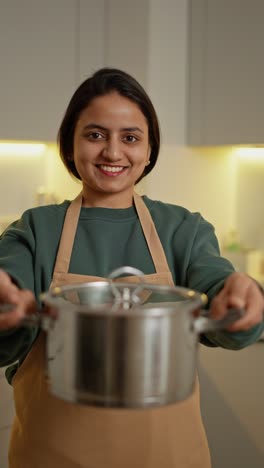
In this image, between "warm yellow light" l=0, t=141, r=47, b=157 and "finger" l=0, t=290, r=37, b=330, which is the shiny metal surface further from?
"warm yellow light" l=0, t=141, r=47, b=157

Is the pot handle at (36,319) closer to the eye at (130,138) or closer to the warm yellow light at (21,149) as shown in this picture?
the eye at (130,138)

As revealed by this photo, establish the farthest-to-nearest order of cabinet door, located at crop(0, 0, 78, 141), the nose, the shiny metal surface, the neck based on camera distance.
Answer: cabinet door, located at crop(0, 0, 78, 141) → the neck → the nose → the shiny metal surface

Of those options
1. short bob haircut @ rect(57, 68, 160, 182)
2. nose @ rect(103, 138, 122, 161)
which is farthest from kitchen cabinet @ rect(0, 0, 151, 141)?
nose @ rect(103, 138, 122, 161)

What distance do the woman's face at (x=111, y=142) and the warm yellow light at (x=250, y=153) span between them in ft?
5.10

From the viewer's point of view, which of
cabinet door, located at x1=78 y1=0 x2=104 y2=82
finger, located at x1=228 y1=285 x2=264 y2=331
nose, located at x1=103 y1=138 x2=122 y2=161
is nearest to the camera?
finger, located at x1=228 y1=285 x2=264 y2=331

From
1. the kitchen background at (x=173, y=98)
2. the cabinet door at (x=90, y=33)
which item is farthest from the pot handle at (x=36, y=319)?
the cabinet door at (x=90, y=33)

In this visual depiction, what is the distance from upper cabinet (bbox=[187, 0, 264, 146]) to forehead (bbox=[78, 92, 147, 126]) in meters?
1.31

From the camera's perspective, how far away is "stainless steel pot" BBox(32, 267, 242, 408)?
0.75 metres

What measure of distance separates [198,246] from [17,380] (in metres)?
0.40

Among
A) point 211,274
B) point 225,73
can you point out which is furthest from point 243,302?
point 225,73

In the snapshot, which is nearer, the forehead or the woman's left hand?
the woman's left hand

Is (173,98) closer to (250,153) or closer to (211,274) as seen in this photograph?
(250,153)

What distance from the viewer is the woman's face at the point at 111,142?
3.80 ft

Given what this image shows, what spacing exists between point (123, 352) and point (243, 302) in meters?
0.22
